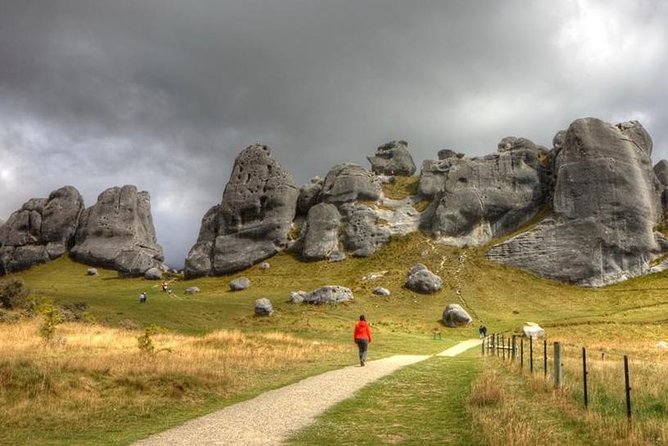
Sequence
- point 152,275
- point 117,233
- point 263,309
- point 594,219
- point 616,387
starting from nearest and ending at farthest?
point 616,387
point 263,309
point 594,219
point 152,275
point 117,233

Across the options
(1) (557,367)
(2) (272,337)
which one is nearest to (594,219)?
(2) (272,337)

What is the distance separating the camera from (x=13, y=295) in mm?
40906

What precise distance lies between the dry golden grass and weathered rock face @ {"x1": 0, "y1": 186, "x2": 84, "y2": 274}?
10138 cm

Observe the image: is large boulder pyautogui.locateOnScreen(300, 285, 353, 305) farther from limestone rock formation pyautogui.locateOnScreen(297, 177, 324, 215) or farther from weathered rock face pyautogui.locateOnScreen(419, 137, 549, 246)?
limestone rock formation pyautogui.locateOnScreen(297, 177, 324, 215)

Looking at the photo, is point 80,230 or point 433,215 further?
point 80,230

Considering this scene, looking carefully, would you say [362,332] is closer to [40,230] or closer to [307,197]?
[307,197]

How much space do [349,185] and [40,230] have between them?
2908 inches

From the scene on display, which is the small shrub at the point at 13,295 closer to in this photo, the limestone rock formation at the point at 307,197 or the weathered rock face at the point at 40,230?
the limestone rock formation at the point at 307,197

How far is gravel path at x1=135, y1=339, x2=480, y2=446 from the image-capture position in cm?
1064

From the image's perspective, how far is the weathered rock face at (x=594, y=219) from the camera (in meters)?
82.4

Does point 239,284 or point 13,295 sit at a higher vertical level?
point 239,284

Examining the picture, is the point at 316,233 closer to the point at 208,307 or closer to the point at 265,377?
the point at 208,307

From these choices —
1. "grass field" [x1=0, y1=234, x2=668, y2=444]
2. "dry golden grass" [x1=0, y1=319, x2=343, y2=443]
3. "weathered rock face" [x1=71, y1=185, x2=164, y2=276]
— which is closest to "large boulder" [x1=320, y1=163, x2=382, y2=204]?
"grass field" [x1=0, y1=234, x2=668, y2=444]

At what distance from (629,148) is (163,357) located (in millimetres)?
91517
